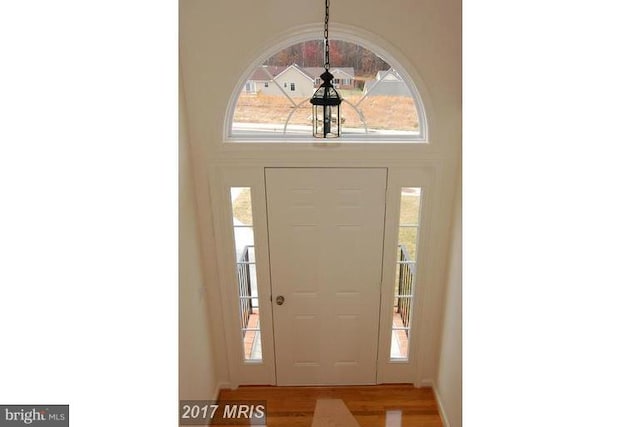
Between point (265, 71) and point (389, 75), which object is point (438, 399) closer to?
point (389, 75)

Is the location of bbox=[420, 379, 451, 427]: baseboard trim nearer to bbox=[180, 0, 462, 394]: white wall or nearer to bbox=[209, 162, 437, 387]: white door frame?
bbox=[209, 162, 437, 387]: white door frame

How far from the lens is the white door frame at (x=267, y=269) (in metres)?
3.18

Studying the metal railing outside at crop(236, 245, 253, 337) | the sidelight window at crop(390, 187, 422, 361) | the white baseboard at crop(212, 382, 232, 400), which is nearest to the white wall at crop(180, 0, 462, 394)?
the sidelight window at crop(390, 187, 422, 361)

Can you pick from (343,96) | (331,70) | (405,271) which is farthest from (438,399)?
(331,70)

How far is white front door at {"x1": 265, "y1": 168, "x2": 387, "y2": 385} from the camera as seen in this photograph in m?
3.23

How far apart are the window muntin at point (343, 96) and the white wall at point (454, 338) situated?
0.69 meters

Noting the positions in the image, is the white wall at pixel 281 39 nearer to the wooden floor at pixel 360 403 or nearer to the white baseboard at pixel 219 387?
the white baseboard at pixel 219 387

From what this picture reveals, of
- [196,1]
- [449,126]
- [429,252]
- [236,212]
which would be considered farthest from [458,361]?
[196,1]

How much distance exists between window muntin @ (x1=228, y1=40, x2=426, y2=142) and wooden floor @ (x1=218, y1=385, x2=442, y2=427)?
2.08 m

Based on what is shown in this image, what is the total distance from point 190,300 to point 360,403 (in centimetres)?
162

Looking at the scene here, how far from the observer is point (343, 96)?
10.2 ft

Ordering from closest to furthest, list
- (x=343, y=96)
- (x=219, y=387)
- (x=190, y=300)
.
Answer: (x=190, y=300) < (x=343, y=96) < (x=219, y=387)

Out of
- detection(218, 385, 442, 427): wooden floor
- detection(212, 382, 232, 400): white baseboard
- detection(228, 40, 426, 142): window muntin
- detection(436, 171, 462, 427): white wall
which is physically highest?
detection(228, 40, 426, 142): window muntin

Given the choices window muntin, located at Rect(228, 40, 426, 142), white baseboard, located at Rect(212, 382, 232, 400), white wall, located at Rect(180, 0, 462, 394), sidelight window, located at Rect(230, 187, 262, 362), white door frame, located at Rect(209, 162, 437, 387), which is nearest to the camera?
white wall, located at Rect(180, 0, 462, 394)
